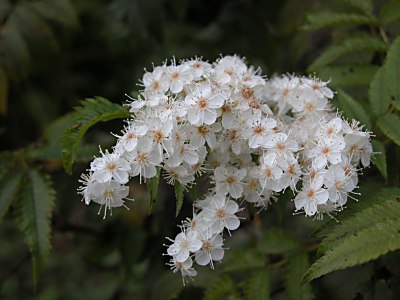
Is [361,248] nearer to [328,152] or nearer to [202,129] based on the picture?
[328,152]

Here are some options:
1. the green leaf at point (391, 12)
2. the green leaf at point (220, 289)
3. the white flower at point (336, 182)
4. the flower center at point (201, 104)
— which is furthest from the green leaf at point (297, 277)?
the green leaf at point (391, 12)

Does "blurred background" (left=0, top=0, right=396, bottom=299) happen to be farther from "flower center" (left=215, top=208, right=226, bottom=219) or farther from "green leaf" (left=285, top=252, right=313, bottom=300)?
"flower center" (left=215, top=208, right=226, bottom=219)

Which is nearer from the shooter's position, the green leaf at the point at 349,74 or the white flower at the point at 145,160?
the white flower at the point at 145,160

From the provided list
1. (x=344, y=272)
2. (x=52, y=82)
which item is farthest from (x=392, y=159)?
(x=52, y=82)

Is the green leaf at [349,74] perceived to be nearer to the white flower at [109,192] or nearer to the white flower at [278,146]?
the white flower at [278,146]

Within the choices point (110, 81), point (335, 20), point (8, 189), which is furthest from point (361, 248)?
point (110, 81)

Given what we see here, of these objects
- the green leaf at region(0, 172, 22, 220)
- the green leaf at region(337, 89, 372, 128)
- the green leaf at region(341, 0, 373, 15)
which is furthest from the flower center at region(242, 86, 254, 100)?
the green leaf at region(0, 172, 22, 220)
